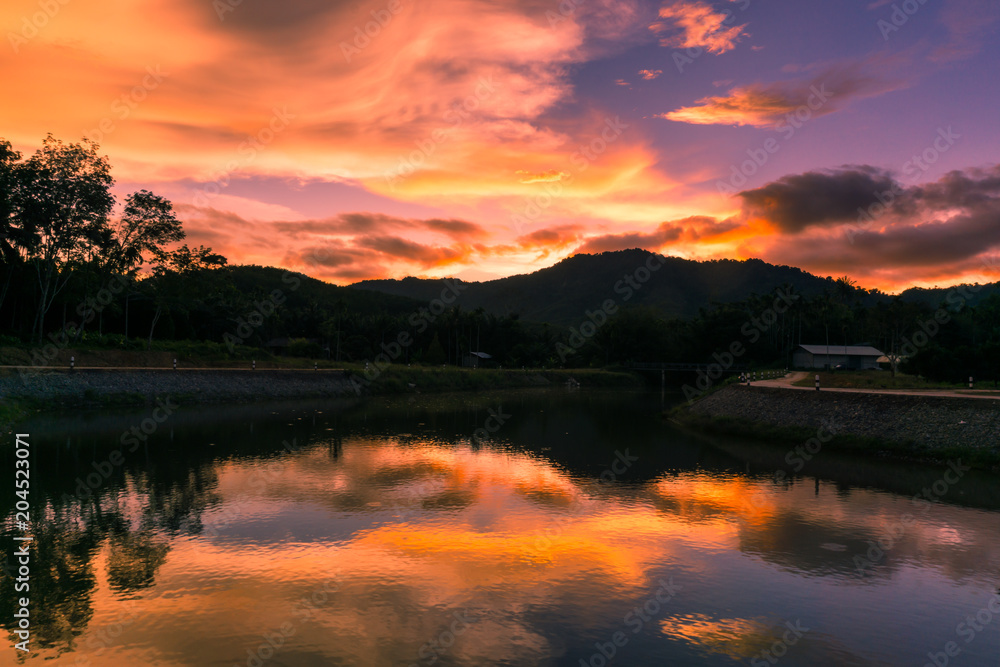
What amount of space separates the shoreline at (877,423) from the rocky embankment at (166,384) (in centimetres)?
4322

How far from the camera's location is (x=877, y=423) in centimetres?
3128

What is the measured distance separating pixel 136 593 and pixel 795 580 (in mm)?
14751

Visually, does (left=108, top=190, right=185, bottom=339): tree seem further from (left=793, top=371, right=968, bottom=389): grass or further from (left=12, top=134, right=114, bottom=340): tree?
(left=793, top=371, right=968, bottom=389): grass

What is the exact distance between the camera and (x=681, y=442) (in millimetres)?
36688

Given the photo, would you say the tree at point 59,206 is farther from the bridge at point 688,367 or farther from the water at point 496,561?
the bridge at point 688,367

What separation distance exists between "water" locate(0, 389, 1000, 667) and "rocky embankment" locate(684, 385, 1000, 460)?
9.82 ft

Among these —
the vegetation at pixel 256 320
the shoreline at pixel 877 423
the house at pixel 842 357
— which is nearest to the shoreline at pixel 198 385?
the vegetation at pixel 256 320

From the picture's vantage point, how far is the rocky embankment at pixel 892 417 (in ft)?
88.2

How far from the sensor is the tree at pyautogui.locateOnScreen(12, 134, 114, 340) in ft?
171

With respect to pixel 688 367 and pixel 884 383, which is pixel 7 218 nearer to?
pixel 884 383

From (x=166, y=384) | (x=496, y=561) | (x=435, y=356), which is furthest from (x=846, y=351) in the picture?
(x=496, y=561)

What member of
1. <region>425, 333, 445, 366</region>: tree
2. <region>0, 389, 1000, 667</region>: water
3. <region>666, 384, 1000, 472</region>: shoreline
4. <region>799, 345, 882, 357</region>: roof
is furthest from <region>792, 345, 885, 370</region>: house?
<region>0, 389, 1000, 667</region>: water

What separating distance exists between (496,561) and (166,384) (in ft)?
157

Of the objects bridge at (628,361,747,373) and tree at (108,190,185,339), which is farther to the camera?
bridge at (628,361,747,373)
